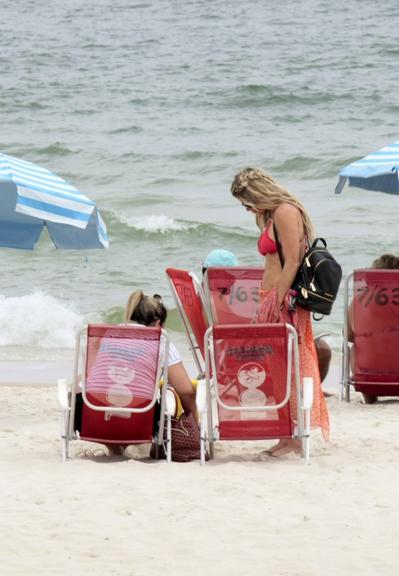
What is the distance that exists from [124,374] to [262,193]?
40.4 inches

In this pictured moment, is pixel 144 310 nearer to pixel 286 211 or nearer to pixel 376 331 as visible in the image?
pixel 286 211

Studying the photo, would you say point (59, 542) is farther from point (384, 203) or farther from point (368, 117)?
point (368, 117)

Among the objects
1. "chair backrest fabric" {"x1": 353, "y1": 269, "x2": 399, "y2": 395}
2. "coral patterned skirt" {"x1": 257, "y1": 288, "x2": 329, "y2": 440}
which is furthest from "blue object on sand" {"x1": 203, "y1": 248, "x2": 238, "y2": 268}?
"coral patterned skirt" {"x1": 257, "y1": 288, "x2": 329, "y2": 440}

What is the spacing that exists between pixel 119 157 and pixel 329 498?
1788 centimetres

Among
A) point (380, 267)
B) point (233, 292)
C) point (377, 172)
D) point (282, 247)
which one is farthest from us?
point (377, 172)

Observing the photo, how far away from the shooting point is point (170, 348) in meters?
5.84

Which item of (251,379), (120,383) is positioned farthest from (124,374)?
(251,379)

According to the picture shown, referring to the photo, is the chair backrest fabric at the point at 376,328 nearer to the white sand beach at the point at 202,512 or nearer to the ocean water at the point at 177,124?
the white sand beach at the point at 202,512

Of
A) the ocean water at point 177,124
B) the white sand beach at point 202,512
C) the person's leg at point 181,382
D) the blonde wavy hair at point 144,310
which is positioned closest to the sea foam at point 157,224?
the ocean water at point 177,124

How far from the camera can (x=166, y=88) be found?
27422 millimetres

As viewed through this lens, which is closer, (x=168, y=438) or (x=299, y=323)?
(x=168, y=438)

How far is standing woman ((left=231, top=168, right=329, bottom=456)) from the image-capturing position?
5.66 m

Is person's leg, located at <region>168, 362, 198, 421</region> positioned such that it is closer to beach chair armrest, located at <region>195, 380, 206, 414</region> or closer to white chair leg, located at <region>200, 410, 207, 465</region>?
beach chair armrest, located at <region>195, 380, 206, 414</region>

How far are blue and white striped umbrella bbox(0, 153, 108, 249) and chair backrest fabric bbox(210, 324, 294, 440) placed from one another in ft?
5.04
